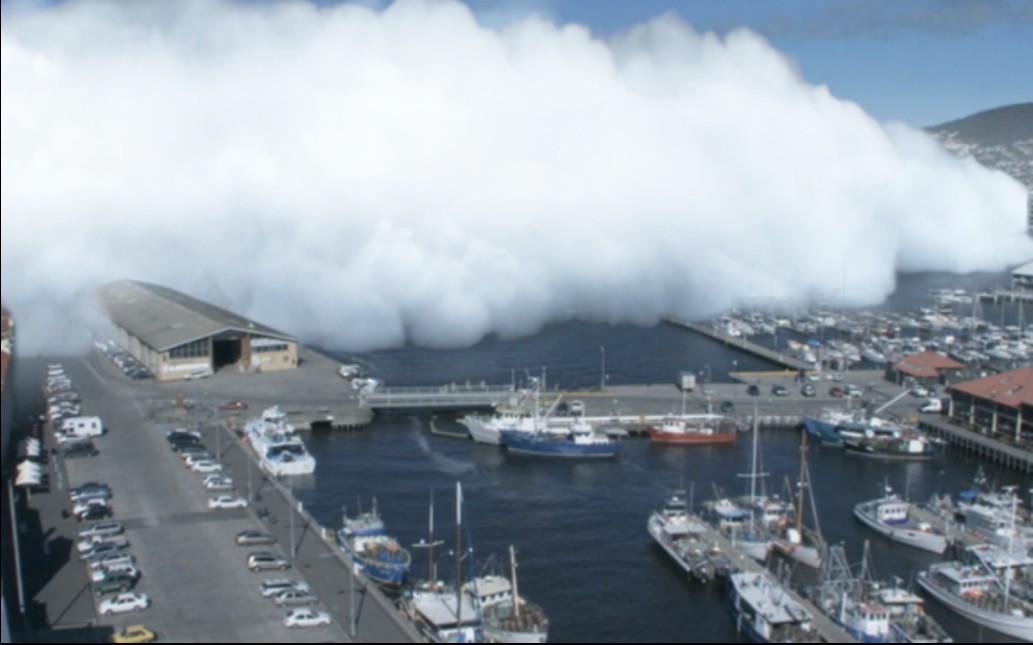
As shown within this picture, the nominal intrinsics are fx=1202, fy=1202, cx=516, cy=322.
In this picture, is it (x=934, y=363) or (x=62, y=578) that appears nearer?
(x=62, y=578)

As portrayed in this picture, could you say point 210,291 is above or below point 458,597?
above

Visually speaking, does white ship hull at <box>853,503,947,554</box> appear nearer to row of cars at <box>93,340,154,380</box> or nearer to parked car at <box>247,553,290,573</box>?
parked car at <box>247,553,290,573</box>

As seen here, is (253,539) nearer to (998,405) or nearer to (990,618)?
(990,618)

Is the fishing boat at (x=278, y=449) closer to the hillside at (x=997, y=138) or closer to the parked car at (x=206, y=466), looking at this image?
the parked car at (x=206, y=466)

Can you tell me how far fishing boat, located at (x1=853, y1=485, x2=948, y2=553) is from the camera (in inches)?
500

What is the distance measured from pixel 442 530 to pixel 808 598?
13.3ft

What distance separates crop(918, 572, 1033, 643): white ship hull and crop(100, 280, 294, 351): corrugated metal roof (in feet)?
43.5

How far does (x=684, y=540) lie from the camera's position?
40.5 feet

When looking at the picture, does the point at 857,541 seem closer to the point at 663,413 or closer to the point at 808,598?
the point at 808,598

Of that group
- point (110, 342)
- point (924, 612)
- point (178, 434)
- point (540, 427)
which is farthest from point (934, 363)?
point (110, 342)

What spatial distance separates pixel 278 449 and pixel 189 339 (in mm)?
5799

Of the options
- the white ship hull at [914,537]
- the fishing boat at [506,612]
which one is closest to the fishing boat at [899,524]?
the white ship hull at [914,537]

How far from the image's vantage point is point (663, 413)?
18984 mm

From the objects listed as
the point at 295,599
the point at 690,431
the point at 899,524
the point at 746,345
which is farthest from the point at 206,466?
the point at 746,345
